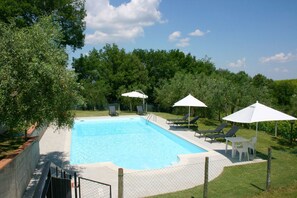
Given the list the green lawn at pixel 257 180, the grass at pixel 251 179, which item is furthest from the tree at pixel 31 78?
the green lawn at pixel 257 180

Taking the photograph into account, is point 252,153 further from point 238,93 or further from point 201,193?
point 238,93

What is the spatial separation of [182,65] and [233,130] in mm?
27299

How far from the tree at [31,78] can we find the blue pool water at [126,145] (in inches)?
228

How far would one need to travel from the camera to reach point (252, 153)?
12.3 meters

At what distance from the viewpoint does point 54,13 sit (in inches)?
1039

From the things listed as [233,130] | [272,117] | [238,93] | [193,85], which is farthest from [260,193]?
[193,85]

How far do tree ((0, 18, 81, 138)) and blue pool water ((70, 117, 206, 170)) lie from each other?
5.78 m

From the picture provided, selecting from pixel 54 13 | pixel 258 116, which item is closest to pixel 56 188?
pixel 258 116

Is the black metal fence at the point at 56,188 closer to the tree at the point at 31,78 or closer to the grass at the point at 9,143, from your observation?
the tree at the point at 31,78

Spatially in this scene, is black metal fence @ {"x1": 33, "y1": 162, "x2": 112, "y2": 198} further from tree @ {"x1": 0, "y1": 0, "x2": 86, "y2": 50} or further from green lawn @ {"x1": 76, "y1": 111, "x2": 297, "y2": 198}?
tree @ {"x1": 0, "y1": 0, "x2": 86, "y2": 50}

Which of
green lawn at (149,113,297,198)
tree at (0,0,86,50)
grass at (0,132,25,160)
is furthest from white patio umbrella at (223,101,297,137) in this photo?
tree at (0,0,86,50)

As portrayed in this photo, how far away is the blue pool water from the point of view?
1336cm

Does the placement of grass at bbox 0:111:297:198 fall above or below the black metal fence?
below

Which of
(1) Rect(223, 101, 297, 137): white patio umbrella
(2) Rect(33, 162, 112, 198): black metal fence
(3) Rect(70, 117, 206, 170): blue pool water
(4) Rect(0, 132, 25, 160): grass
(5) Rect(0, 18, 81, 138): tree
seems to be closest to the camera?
(2) Rect(33, 162, 112, 198): black metal fence
